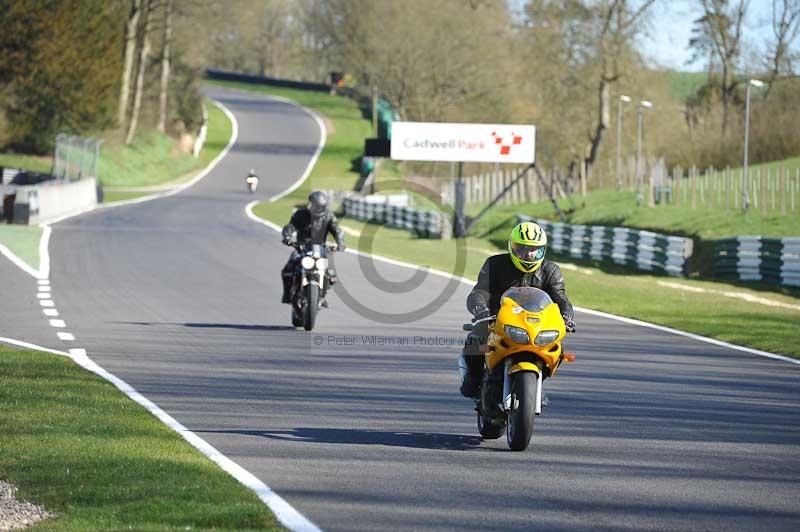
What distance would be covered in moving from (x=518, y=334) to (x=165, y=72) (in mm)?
80033

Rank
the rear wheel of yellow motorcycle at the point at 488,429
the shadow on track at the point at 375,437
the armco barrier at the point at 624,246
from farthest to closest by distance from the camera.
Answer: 1. the armco barrier at the point at 624,246
2. the rear wheel of yellow motorcycle at the point at 488,429
3. the shadow on track at the point at 375,437

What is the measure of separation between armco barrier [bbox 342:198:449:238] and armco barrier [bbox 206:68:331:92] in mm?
69772

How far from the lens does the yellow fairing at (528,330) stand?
9.48m

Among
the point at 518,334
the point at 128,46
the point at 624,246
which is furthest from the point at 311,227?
the point at 128,46

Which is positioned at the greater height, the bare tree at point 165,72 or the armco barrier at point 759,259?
the bare tree at point 165,72

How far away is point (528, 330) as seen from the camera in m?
9.46

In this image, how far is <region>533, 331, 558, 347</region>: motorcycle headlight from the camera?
9.47 meters

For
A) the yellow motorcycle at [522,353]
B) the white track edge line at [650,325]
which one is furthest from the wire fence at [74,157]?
the yellow motorcycle at [522,353]

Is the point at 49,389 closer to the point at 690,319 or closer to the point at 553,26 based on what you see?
the point at 690,319

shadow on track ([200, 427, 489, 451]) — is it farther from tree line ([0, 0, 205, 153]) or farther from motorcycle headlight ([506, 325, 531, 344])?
tree line ([0, 0, 205, 153])

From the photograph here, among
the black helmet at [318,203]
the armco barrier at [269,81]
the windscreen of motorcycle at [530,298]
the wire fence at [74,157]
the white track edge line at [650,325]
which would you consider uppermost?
the armco barrier at [269,81]

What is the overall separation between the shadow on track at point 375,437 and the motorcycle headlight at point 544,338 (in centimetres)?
98

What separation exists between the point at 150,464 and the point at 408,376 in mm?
5783

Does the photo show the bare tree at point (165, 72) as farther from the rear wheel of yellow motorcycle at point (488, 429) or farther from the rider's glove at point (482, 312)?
the rider's glove at point (482, 312)
